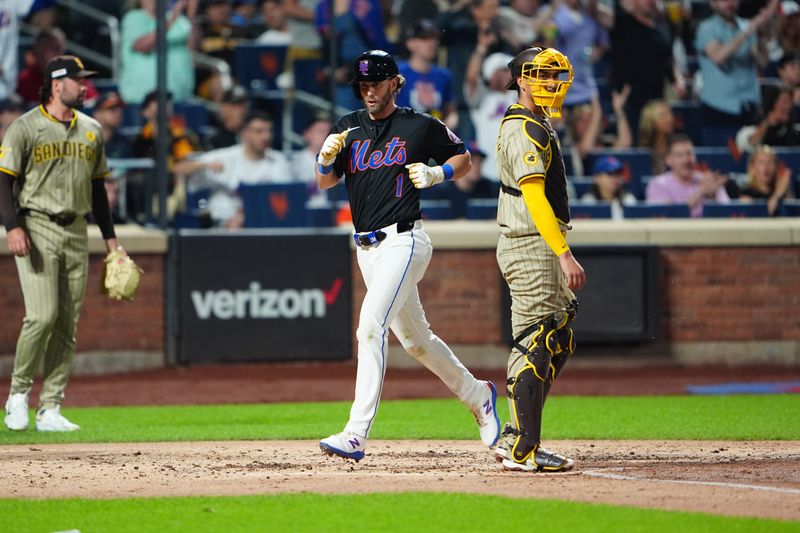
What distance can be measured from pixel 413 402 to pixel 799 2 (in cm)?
745

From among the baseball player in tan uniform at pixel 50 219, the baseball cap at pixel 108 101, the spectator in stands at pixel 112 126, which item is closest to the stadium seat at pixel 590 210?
the spectator in stands at pixel 112 126

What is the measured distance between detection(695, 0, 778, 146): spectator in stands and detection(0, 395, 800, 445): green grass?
4676 mm

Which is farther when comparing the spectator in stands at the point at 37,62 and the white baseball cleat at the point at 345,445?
the spectator in stands at the point at 37,62

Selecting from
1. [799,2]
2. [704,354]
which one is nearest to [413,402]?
[704,354]

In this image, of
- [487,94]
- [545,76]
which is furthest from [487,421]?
Answer: [487,94]

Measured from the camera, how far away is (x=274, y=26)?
14250 millimetres

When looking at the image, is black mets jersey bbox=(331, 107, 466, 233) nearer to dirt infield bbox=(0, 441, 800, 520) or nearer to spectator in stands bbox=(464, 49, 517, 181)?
dirt infield bbox=(0, 441, 800, 520)

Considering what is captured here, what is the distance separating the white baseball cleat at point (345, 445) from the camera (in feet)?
20.6

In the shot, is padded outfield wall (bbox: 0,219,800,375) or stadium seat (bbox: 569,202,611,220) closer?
padded outfield wall (bbox: 0,219,800,375)

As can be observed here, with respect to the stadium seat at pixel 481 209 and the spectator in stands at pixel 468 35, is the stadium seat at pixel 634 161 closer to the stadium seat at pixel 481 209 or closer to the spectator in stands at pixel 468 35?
the stadium seat at pixel 481 209

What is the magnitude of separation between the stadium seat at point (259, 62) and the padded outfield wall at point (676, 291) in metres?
2.23

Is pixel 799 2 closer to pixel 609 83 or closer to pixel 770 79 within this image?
pixel 770 79

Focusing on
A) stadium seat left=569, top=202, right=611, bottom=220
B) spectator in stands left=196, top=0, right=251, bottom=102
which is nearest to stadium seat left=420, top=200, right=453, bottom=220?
stadium seat left=569, top=202, right=611, bottom=220

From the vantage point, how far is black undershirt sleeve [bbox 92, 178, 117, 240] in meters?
8.78
